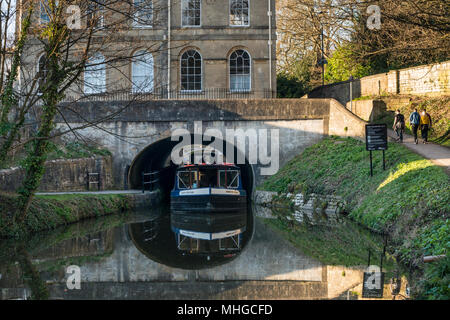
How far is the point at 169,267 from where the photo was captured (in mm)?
10336

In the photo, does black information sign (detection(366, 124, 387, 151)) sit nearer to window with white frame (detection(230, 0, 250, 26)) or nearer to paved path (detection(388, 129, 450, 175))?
paved path (detection(388, 129, 450, 175))

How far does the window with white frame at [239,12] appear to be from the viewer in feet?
94.1

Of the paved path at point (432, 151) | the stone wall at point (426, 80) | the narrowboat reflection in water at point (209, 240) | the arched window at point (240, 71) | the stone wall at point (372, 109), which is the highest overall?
the arched window at point (240, 71)

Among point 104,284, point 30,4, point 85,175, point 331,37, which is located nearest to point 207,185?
point 85,175

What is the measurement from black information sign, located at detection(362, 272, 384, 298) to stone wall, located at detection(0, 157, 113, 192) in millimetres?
11416

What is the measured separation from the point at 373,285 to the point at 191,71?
21.7 m

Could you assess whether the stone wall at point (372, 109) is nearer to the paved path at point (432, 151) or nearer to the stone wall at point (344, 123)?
the stone wall at point (344, 123)

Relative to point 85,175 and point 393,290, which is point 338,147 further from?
point 393,290

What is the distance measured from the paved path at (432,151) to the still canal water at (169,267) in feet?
9.94

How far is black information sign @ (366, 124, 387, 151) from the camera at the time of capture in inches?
683

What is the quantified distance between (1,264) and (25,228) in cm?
354

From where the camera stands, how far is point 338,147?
75.5 feet

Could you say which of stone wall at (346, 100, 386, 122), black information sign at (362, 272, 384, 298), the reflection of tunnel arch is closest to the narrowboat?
the reflection of tunnel arch

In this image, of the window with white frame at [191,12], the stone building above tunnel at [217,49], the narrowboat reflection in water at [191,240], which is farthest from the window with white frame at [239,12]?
the narrowboat reflection in water at [191,240]
